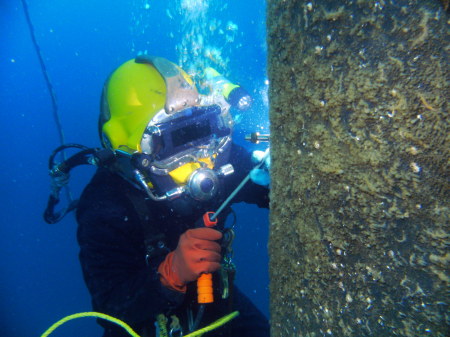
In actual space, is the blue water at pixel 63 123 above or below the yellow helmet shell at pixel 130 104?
above

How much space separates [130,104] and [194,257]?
1.34 m

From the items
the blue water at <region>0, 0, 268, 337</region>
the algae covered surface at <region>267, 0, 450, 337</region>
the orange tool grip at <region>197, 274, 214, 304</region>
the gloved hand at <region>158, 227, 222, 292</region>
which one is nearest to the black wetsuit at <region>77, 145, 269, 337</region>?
the gloved hand at <region>158, 227, 222, 292</region>

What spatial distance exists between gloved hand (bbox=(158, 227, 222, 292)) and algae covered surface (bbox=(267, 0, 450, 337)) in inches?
43.5

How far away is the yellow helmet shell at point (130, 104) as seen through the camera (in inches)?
86.0

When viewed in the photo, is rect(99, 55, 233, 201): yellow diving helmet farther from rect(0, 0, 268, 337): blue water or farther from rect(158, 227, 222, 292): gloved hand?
rect(0, 0, 268, 337): blue water

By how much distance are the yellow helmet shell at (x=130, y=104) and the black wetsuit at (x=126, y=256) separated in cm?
39

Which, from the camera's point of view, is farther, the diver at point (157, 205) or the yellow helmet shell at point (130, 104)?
the yellow helmet shell at point (130, 104)

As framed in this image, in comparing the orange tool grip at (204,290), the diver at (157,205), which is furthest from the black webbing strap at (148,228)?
the orange tool grip at (204,290)

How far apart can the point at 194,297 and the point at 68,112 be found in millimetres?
30951

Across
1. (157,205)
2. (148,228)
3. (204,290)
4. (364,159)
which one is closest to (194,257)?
(204,290)

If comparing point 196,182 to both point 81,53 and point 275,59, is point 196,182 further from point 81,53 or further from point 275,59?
point 81,53

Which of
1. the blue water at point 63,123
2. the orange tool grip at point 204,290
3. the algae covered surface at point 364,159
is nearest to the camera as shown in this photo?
the algae covered surface at point 364,159

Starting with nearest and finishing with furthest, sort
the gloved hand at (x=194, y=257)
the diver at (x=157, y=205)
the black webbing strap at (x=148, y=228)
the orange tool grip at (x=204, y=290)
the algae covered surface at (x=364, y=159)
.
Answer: the algae covered surface at (x=364, y=159) → the orange tool grip at (x=204, y=290) → the gloved hand at (x=194, y=257) → the diver at (x=157, y=205) → the black webbing strap at (x=148, y=228)

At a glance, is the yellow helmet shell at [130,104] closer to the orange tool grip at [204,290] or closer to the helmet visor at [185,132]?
the helmet visor at [185,132]
